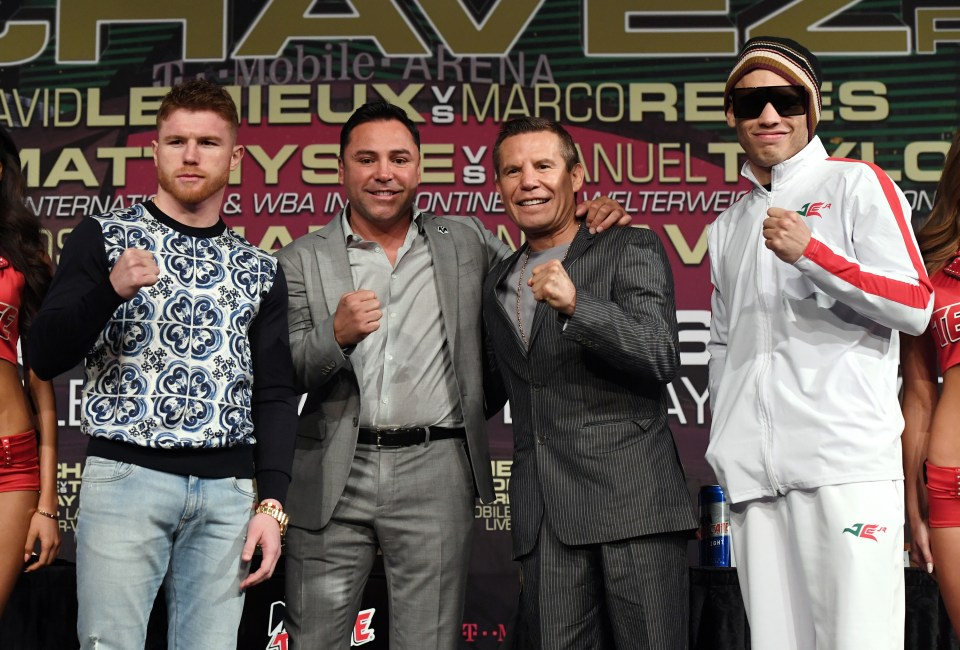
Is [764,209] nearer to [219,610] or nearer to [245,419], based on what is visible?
[245,419]

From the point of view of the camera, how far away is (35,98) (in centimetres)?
454

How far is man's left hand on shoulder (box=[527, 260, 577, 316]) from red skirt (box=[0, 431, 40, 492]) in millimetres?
1423

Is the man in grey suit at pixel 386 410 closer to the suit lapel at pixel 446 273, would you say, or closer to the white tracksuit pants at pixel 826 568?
the suit lapel at pixel 446 273

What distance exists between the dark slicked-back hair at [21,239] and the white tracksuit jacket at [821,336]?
1.83 m

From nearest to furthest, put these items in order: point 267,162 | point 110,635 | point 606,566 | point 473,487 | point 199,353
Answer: point 110,635
point 199,353
point 606,566
point 473,487
point 267,162

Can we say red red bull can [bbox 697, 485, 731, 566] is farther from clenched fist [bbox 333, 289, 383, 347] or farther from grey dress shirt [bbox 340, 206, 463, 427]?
clenched fist [bbox 333, 289, 383, 347]

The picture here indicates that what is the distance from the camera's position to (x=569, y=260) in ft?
8.56

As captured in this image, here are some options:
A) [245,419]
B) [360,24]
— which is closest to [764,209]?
[245,419]

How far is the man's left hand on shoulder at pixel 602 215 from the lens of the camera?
8.71ft

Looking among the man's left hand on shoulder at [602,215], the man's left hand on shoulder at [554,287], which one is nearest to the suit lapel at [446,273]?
the man's left hand on shoulder at [602,215]

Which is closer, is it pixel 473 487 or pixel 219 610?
pixel 219 610

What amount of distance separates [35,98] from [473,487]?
301 centimetres

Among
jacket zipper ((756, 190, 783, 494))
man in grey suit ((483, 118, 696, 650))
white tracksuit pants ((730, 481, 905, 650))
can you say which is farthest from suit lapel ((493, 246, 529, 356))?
white tracksuit pants ((730, 481, 905, 650))

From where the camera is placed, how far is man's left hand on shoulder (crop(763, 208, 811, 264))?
7.14ft
